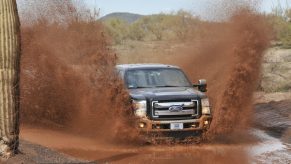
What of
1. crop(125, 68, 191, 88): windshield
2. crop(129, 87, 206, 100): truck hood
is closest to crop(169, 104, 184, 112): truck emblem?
crop(129, 87, 206, 100): truck hood

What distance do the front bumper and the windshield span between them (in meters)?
1.36

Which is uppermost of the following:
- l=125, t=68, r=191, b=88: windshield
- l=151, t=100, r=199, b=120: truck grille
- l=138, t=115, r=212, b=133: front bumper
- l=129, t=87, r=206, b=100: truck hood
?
l=125, t=68, r=191, b=88: windshield

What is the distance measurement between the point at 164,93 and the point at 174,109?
1.46 ft

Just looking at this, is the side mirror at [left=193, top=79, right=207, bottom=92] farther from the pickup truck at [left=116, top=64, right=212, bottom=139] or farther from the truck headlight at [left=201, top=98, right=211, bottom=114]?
the truck headlight at [left=201, top=98, right=211, bottom=114]

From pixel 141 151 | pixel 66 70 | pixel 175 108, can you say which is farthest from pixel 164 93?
pixel 66 70

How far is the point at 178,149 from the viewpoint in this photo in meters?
12.7

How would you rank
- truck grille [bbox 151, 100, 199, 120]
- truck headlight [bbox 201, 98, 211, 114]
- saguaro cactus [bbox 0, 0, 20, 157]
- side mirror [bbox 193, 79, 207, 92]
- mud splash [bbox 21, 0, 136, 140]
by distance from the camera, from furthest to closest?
1. mud splash [bbox 21, 0, 136, 140]
2. side mirror [bbox 193, 79, 207, 92]
3. truck headlight [bbox 201, 98, 211, 114]
4. truck grille [bbox 151, 100, 199, 120]
5. saguaro cactus [bbox 0, 0, 20, 157]

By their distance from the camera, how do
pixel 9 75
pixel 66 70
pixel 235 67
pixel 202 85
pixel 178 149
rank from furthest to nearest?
pixel 66 70
pixel 235 67
pixel 202 85
pixel 178 149
pixel 9 75

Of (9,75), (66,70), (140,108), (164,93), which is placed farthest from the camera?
(66,70)

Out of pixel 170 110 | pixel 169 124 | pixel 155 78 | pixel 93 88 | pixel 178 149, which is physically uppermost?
pixel 155 78

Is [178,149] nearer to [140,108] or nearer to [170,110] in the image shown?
[170,110]

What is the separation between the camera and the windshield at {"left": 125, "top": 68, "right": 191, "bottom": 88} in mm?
14227

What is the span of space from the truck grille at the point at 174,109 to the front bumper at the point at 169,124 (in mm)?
112

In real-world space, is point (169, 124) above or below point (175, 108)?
below
